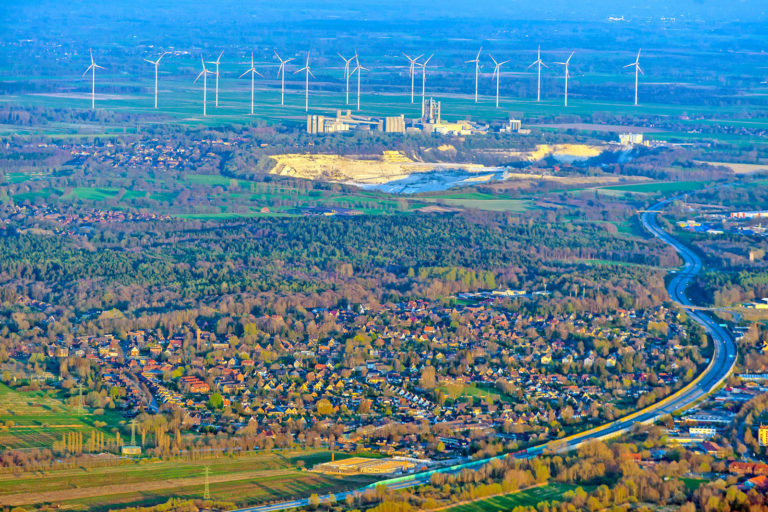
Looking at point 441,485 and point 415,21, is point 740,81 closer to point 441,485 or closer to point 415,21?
point 415,21

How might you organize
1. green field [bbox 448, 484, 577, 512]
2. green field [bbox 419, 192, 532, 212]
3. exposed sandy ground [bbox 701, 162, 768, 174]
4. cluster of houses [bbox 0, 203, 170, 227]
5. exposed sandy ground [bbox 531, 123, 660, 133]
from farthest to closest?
exposed sandy ground [bbox 531, 123, 660, 133]
exposed sandy ground [bbox 701, 162, 768, 174]
green field [bbox 419, 192, 532, 212]
cluster of houses [bbox 0, 203, 170, 227]
green field [bbox 448, 484, 577, 512]

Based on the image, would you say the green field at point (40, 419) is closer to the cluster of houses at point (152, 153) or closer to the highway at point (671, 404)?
the highway at point (671, 404)

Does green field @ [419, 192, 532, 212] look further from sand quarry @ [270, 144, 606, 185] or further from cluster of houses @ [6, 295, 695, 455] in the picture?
cluster of houses @ [6, 295, 695, 455]

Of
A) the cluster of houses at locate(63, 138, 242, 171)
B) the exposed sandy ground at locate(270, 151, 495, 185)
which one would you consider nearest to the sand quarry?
the exposed sandy ground at locate(270, 151, 495, 185)

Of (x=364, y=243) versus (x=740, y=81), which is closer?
(x=364, y=243)

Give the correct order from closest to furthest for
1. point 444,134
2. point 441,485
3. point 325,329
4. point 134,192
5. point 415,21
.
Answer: point 441,485
point 325,329
point 134,192
point 444,134
point 415,21

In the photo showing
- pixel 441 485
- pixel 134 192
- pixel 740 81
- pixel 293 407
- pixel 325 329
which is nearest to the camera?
pixel 441 485

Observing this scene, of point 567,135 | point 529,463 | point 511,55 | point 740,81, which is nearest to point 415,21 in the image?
point 511,55
